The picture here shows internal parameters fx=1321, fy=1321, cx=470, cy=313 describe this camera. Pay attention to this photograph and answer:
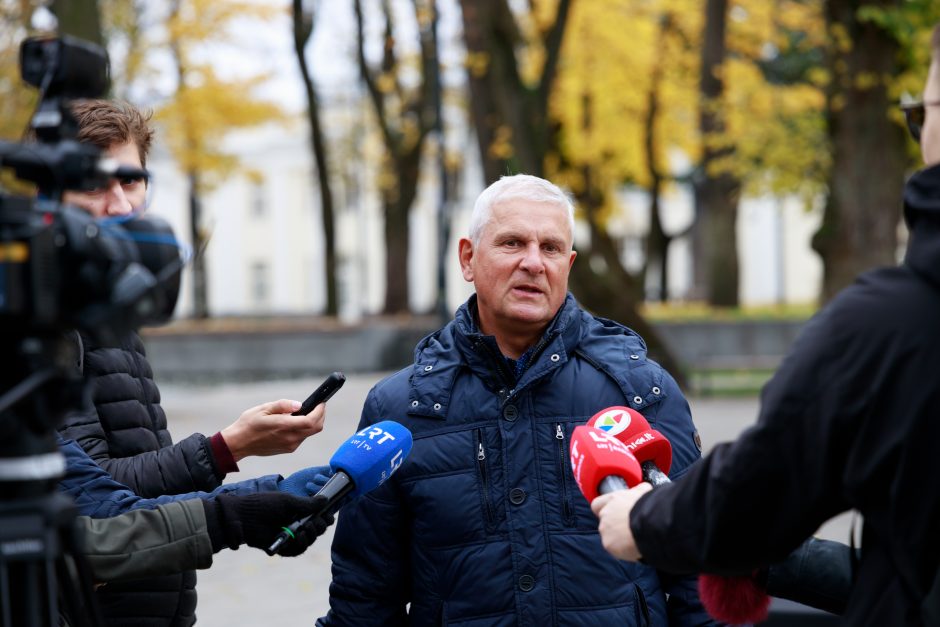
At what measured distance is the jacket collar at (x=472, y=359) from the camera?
347 centimetres

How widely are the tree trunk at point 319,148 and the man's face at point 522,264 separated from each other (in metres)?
22.9

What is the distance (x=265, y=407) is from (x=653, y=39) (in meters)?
28.5

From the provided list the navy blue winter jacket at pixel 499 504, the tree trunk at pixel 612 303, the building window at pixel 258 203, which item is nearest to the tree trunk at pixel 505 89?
the tree trunk at pixel 612 303

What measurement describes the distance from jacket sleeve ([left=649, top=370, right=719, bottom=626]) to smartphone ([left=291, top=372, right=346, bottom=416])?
829 millimetres

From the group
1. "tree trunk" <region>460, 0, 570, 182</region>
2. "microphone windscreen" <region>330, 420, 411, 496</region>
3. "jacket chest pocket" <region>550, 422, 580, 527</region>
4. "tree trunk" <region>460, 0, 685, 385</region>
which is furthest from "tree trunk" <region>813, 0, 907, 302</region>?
"microphone windscreen" <region>330, 420, 411, 496</region>

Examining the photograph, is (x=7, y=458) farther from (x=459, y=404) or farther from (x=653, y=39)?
(x=653, y=39)

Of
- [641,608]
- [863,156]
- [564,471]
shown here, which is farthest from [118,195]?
[863,156]

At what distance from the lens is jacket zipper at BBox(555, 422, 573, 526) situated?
11.0ft

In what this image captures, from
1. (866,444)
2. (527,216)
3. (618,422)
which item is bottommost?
(618,422)

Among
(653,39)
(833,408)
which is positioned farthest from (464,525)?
(653,39)

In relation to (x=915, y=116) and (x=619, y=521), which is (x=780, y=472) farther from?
(x=915, y=116)

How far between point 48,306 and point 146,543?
3.14 feet

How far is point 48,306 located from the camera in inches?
84.6

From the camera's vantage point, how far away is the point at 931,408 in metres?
2.18
